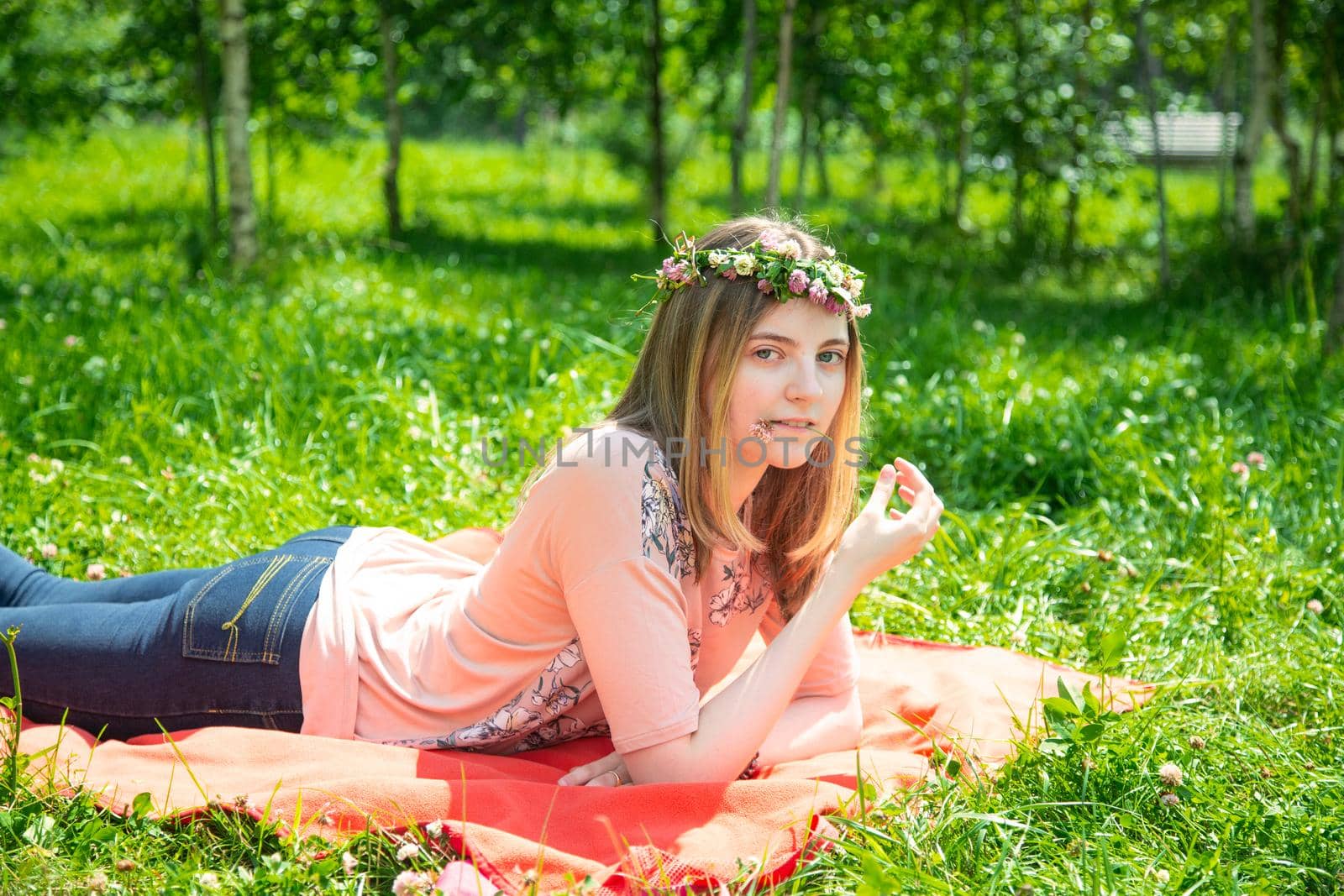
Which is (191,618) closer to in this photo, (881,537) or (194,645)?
(194,645)

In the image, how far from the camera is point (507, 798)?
82.4 inches

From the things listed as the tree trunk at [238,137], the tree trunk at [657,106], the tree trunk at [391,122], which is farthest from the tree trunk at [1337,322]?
the tree trunk at [391,122]

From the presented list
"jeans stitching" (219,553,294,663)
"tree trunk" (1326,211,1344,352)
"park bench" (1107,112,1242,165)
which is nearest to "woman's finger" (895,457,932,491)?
"jeans stitching" (219,553,294,663)

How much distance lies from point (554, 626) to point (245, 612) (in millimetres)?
621

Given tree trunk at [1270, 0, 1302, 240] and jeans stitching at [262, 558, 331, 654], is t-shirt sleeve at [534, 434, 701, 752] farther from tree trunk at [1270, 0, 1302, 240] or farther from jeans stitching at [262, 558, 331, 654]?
tree trunk at [1270, 0, 1302, 240]

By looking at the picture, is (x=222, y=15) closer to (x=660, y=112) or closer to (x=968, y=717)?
(x=660, y=112)

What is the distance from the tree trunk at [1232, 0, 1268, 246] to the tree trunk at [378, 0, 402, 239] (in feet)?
17.5

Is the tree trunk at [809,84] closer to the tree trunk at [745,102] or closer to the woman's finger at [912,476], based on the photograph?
the tree trunk at [745,102]

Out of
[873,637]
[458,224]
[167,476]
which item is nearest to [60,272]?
[167,476]

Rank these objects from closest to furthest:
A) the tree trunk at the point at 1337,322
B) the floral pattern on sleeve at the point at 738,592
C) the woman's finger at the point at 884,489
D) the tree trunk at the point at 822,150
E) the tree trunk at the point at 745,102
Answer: the woman's finger at the point at 884,489
the floral pattern on sleeve at the point at 738,592
the tree trunk at the point at 1337,322
the tree trunk at the point at 745,102
the tree trunk at the point at 822,150

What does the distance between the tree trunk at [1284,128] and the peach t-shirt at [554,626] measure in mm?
5449

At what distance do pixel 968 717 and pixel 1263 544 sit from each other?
1.26 m

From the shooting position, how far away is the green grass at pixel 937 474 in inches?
80.0

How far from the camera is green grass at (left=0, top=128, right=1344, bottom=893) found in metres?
2.03
